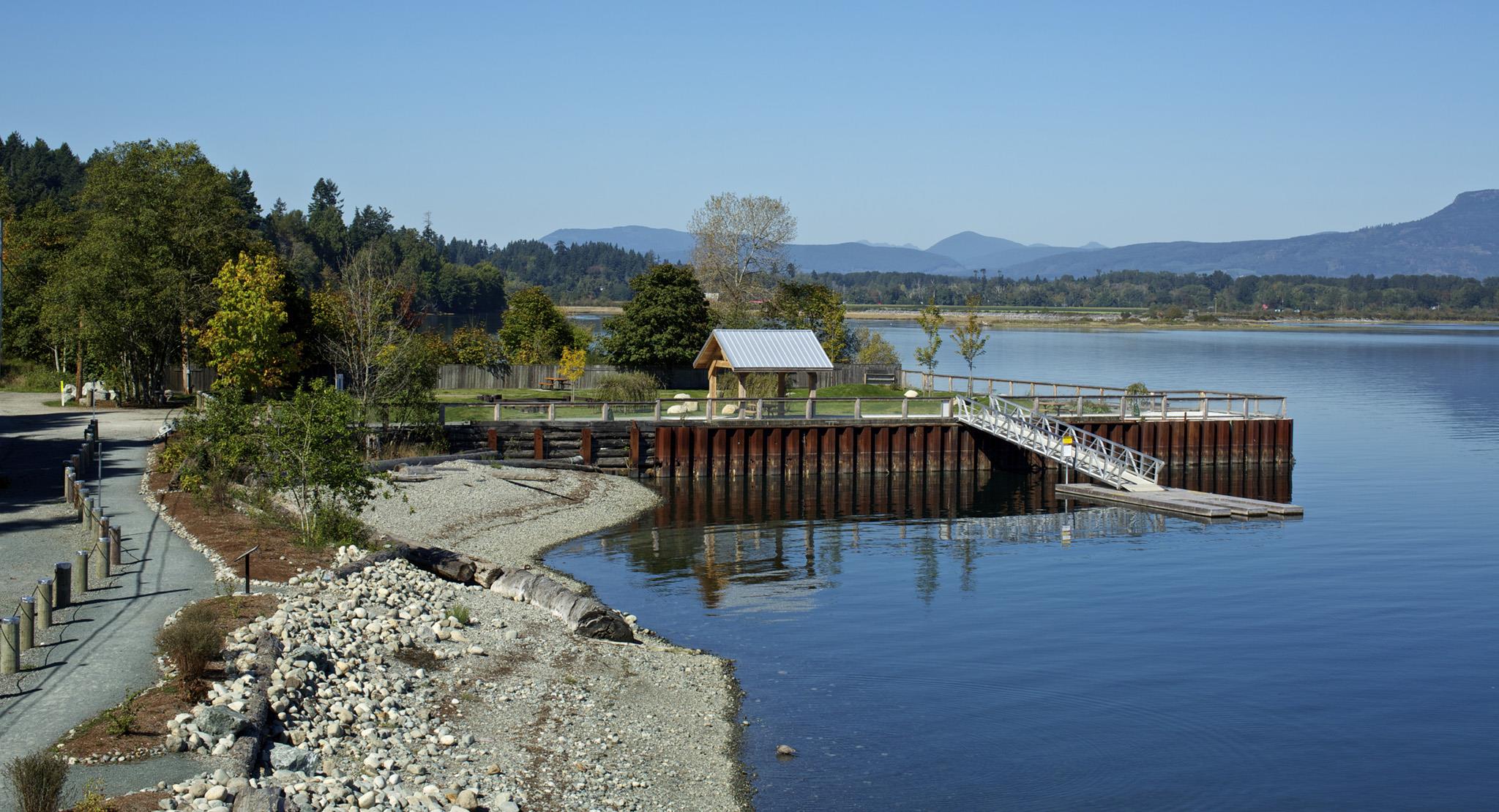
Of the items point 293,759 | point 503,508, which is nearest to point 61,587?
point 293,759

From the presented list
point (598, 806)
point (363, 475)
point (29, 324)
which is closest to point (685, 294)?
point (29, 324)

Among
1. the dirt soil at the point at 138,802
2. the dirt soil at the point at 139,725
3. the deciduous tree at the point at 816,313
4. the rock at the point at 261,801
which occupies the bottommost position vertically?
the dirt soil at the point at 138,802

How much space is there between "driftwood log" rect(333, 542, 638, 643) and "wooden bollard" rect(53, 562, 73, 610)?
4218 millimetres

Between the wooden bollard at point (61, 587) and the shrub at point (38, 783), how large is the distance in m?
8.15

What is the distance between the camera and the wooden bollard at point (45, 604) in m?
17.9

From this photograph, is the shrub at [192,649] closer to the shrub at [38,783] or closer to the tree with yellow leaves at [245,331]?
the shrub at [38,783]

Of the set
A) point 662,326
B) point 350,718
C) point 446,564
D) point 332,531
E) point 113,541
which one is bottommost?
point 350,718

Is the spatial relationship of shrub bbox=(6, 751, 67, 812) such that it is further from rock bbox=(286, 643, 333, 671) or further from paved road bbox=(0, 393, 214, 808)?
rock bbox=(286, 643, 333, 671)

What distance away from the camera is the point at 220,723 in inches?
551

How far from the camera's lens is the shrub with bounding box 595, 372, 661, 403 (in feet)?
189

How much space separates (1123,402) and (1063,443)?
748 centimetres

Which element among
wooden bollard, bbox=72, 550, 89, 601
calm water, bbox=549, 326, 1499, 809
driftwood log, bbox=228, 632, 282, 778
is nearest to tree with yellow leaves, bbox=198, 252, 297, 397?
calm water, bbox=549, 326, 1499, 809

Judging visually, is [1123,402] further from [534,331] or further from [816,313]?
[534,331]

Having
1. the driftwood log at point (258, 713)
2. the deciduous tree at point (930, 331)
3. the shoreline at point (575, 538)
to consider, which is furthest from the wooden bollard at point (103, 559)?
the deciduous tree at point (930, 331)
